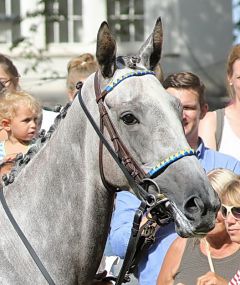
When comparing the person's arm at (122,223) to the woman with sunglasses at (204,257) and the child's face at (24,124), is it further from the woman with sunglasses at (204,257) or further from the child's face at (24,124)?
the child's face at (24,124)

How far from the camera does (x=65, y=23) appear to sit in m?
19.4

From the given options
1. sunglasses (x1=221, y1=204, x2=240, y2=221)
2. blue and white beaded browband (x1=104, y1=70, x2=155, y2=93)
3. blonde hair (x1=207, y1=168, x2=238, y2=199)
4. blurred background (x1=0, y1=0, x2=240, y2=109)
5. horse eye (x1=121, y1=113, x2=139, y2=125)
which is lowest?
blurred background (x1=0, y1=0, x2=240, y2=109)

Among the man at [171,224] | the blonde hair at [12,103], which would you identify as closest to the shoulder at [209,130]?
the man at [171,224]

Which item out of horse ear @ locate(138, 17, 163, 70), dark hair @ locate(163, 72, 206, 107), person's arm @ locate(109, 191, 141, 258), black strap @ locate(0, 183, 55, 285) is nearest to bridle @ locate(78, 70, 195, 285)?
horse ear @ locate(138, 17, 163, 70)

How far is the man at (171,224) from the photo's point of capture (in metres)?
5.71

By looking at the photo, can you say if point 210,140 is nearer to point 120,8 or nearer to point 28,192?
point 28,192

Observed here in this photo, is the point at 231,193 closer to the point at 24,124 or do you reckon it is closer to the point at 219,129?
the point at 219,129

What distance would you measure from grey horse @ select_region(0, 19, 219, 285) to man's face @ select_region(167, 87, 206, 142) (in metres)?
1.66

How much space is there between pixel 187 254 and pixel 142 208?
3.41 ft

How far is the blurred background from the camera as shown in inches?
739

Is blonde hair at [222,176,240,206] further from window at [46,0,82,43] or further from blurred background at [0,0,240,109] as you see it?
window at [46,0,82,43]

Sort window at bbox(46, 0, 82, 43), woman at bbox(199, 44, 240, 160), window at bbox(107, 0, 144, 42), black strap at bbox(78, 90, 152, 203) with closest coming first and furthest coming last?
black strap at bbox(78, 90, 152, 203) < woman at bbox(199, 44, 240, 160) < window at bbox(107, 0, 144, 42) < window at bbox(46, 0, 82, 43)

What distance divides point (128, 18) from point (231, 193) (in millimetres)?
12757

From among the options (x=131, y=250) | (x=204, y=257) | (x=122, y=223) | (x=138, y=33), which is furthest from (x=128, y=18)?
(x=131, y=250)
